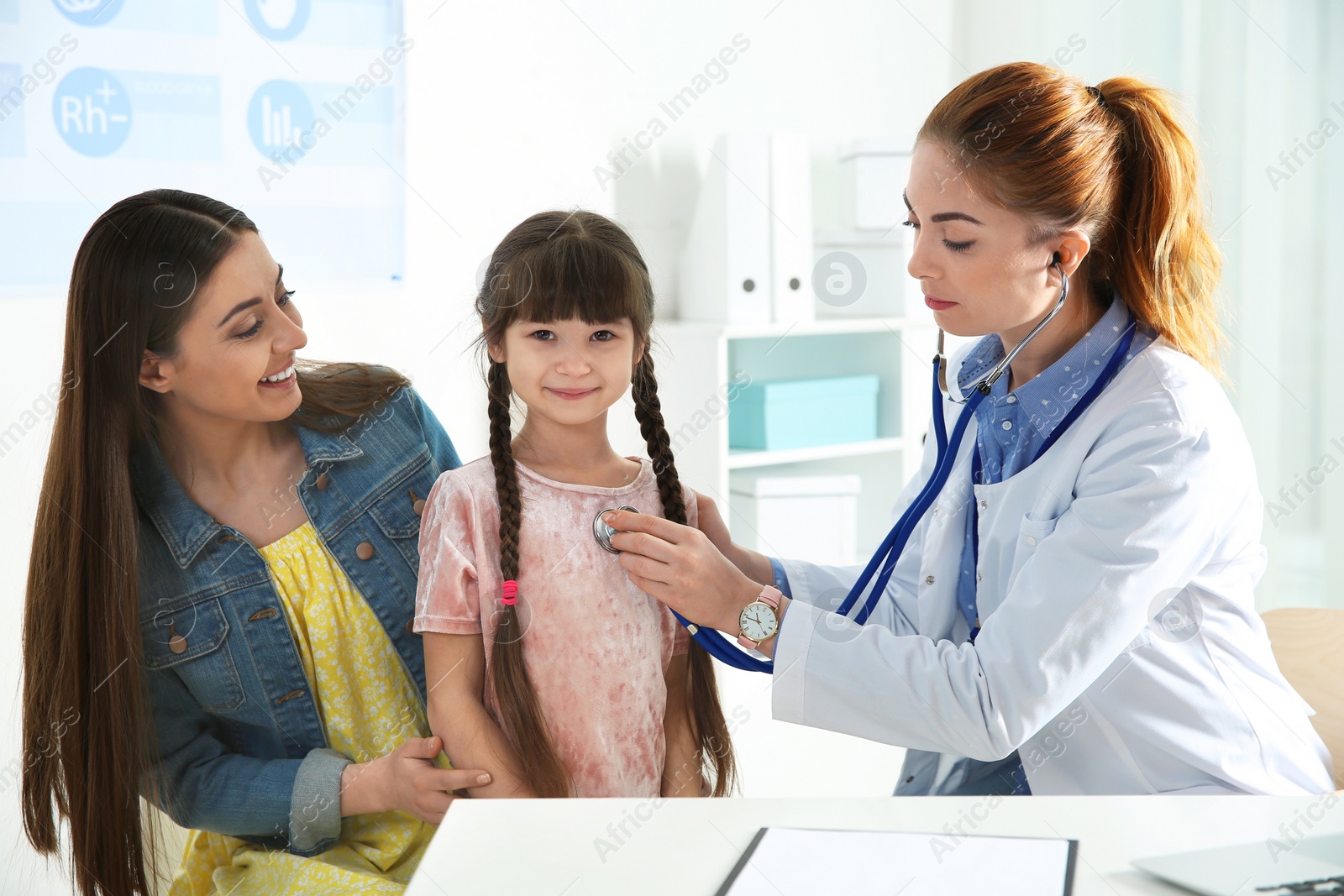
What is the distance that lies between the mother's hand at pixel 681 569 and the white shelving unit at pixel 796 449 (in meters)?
1.20

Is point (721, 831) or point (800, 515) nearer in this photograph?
point (721, 831)

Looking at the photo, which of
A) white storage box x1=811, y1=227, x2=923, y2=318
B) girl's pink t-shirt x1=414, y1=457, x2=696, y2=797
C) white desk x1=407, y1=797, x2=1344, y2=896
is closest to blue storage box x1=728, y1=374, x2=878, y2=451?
white storage box x1=811, y1=227, x2=923, y2=318

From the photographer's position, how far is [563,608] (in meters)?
1.21

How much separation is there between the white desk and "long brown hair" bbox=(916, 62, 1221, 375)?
60 centimetres

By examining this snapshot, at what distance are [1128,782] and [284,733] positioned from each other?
98cm

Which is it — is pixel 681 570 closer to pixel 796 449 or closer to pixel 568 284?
pixel 568 284

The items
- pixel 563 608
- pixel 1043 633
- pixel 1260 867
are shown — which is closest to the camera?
pixel 1260 867

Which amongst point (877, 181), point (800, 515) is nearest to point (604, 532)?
point (800, 515)

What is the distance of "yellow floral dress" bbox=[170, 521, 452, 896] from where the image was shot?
4.17 feet

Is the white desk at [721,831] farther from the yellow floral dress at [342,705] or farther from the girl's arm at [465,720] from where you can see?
the yellow floral dress at [342,705]

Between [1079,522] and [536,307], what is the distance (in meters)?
0.63

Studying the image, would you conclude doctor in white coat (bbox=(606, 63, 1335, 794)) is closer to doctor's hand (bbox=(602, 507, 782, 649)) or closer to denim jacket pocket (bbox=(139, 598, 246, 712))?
doctor's hand (bbox=(602, 507, 782, 649))

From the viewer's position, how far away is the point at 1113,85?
129cm

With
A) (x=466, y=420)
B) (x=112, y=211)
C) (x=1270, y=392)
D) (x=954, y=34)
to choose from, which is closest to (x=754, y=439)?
(x=466, y=420)
